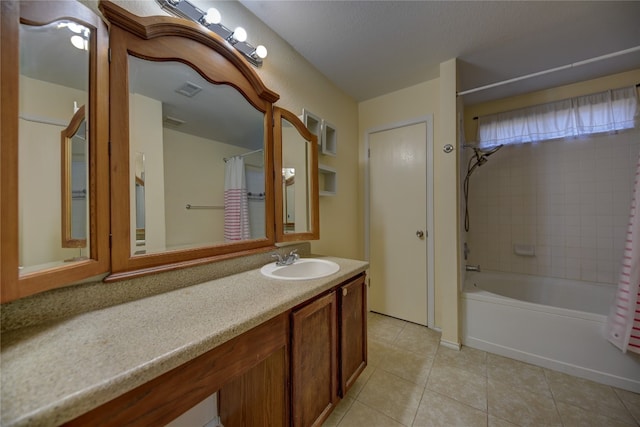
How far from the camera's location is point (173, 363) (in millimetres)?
559

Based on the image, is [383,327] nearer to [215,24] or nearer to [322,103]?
[322,103]

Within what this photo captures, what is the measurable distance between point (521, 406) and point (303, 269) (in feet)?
4.91

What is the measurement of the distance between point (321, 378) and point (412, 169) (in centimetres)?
195

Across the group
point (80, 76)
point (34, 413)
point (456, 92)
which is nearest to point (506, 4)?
point (456, 92)

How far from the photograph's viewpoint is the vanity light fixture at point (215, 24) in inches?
42.2

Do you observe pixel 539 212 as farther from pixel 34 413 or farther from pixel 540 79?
pixel 34 413

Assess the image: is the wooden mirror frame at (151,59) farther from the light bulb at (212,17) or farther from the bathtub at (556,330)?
the bathtub at (556,330)

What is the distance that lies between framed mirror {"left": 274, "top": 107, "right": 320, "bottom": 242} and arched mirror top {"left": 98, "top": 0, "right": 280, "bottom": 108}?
223 mm

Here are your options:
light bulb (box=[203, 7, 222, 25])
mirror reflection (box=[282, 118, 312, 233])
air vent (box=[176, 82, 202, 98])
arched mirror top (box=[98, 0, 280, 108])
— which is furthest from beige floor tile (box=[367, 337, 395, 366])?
light bulb (box=[203, 7, 222, 25])

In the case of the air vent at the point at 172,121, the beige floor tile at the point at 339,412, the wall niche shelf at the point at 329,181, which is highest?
the air vent at the point at 172,121

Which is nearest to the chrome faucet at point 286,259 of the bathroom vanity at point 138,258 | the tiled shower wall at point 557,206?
the bathroom vanity at point 138,258

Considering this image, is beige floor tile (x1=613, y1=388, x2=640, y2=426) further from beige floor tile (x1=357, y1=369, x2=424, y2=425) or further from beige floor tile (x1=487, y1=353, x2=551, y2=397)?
beige floor tile (x1=357, y1=369, x2=424, y2=425)

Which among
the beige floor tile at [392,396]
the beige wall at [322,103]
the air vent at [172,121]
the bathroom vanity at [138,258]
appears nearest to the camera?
the bathroom vanity at [138,258]

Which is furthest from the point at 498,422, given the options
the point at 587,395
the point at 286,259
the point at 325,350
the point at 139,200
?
the point at 139,200
